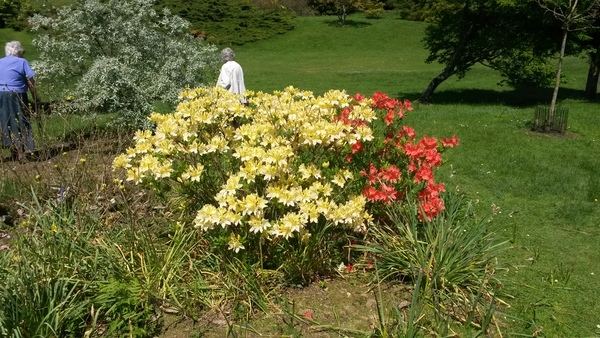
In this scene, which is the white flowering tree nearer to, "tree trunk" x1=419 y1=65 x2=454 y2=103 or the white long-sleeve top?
the white long-sleeve top

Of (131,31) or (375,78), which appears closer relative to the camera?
(131,31)

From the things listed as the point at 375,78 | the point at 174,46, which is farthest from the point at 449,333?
the point at 375,78

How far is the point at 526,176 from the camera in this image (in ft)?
22.3

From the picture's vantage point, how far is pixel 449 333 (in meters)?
3.18

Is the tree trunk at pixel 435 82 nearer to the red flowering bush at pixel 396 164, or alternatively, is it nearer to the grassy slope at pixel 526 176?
the grassy slope at pixel 526 176

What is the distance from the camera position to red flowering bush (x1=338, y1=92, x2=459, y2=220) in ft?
12.6

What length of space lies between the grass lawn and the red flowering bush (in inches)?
32.4

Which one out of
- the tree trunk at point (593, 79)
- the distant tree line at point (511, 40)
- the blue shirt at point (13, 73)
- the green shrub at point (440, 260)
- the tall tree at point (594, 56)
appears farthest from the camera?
the tree trunk at point (593, 79)

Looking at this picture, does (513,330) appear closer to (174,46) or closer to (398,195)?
(398,195)

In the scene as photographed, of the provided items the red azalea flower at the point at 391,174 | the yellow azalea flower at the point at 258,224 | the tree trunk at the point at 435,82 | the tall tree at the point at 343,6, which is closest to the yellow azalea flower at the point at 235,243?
the yellow azalea flower at the point at 258,224

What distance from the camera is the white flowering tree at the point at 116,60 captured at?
697 centimetres

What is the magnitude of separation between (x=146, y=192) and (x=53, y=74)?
367cm

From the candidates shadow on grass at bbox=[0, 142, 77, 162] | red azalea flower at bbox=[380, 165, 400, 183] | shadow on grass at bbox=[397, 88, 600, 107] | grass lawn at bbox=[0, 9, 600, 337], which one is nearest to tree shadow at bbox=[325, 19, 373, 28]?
grass lawn at bbox=[0, 9, 600, 337]

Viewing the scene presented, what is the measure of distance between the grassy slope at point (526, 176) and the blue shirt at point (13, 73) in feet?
18.9
